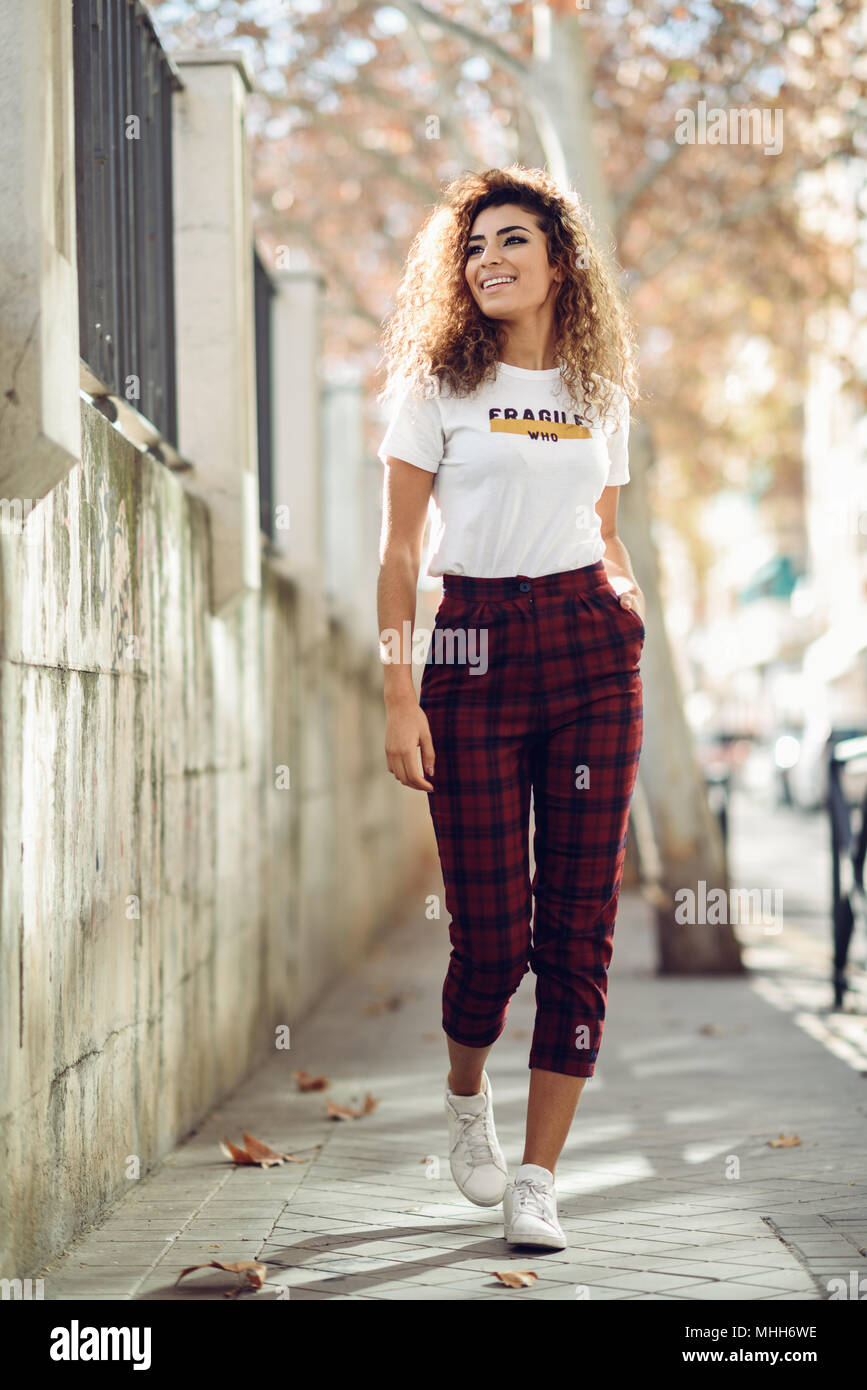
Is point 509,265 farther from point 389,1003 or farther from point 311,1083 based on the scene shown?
point 389,1003

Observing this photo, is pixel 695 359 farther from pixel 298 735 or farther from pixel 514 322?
pixel 514 322

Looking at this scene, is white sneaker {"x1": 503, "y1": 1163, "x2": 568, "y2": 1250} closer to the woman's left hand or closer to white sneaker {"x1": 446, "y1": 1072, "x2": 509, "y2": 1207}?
white sneaker {"x1": 446, "y1": 1072, "x2": 509, "y2": 1207}

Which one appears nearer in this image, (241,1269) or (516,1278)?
(516,1278)

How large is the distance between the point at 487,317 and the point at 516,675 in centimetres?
80

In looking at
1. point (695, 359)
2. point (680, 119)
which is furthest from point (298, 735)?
point (695, 359)

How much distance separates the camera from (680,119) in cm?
1148

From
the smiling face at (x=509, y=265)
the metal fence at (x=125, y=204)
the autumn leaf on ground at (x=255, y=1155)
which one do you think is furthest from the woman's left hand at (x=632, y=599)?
the autumn leaf on ground at (x=255, y=1155)

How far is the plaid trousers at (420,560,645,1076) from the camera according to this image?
345cm

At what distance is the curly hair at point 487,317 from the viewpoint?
11.6 feet

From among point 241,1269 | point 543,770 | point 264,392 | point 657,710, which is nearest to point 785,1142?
point 543,770

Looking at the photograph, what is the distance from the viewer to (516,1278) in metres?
3.11

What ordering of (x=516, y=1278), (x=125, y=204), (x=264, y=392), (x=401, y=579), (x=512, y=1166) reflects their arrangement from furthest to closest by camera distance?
(x=264, y=392), (x=125, y=204), (x=512, y=1166), (x=401, y=579), (x=516, y=1278)

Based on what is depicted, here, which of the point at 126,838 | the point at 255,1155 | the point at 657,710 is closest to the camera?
the point at 126,838
